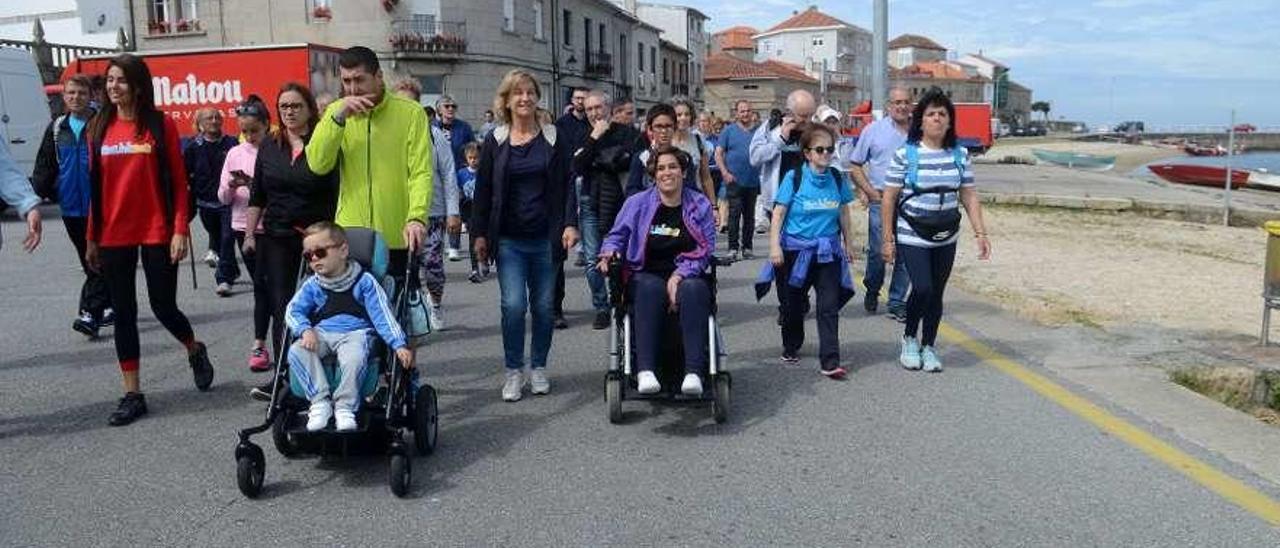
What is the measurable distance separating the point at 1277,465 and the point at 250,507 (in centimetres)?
457

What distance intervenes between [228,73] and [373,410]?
17880mm

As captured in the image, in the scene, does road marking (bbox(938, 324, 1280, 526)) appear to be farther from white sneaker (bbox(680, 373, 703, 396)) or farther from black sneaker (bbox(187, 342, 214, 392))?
black sneaker (bbox(187, 342, 214, 392))

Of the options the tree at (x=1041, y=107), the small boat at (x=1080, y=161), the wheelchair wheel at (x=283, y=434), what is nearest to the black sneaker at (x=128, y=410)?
the wheelchair wheel at (x=283, y=434)

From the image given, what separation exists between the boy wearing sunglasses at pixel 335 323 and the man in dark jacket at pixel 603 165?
3339 millimetres

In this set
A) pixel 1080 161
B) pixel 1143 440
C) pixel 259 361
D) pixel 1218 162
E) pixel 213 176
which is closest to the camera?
pixel 1143 440

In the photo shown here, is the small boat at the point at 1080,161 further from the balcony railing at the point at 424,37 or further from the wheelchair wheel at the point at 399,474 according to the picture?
the wheelchair wheel at the point at 399,474

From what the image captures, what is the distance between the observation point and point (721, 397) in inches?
206

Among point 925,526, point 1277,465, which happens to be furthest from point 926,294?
point 925,526

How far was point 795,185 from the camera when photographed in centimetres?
666

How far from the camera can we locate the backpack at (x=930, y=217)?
6352 millimetres

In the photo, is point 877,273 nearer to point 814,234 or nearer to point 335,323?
point 814,234

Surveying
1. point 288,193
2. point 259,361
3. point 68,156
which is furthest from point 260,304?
point 68,156

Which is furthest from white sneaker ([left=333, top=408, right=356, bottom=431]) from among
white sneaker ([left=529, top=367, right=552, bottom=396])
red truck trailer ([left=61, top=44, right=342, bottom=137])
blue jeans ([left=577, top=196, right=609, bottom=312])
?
red truck trailer ([left=61, top=44, right=342, bottom=137])

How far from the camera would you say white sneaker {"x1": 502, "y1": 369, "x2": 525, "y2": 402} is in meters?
5.86
